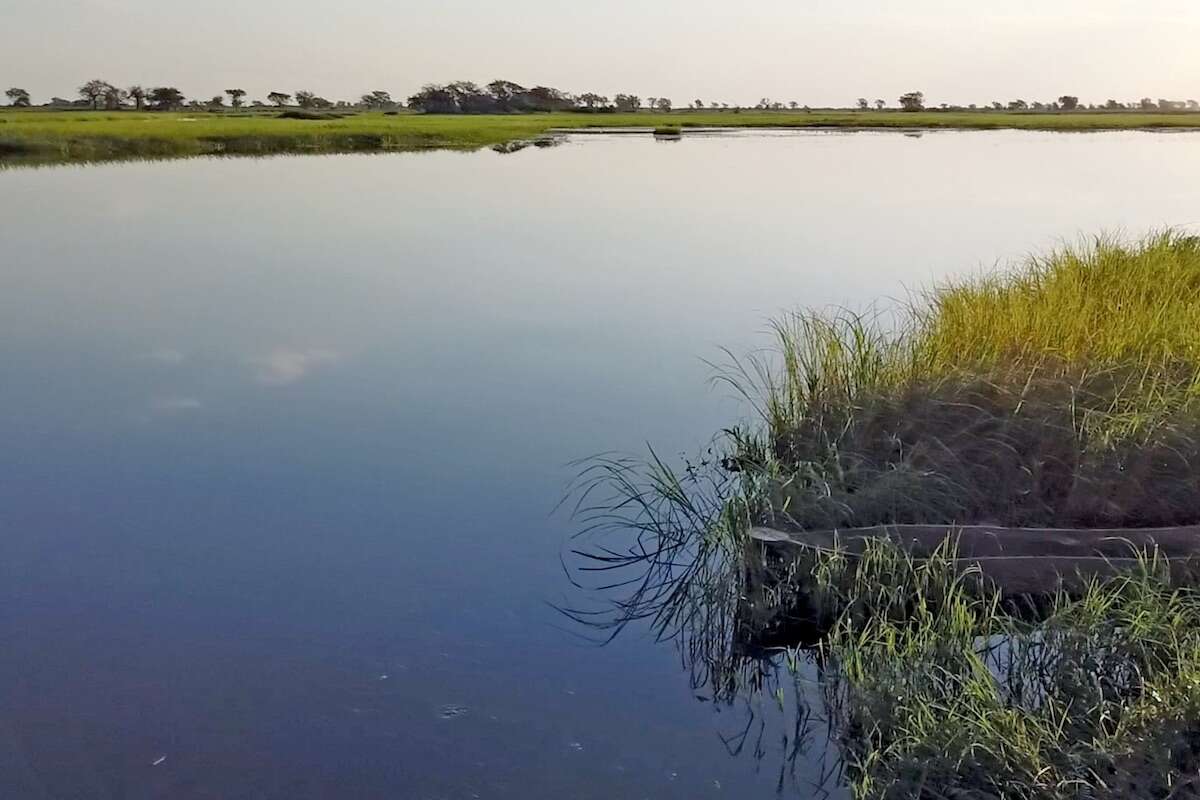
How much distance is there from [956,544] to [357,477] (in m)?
3.27

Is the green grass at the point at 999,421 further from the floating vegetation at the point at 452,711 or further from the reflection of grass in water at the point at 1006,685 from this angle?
the floating vegetation at the point at 452,711

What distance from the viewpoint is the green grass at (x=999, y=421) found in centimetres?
474

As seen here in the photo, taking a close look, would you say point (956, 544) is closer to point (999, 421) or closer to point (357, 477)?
point (999, 421)

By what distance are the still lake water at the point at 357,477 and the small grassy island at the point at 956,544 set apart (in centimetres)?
32

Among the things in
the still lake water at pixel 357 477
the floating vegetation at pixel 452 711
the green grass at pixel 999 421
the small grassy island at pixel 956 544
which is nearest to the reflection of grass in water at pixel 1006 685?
the small grassy island at pixel 956 544

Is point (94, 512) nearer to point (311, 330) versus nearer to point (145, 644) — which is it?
point (145, 644)

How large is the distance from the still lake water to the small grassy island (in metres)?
0.32

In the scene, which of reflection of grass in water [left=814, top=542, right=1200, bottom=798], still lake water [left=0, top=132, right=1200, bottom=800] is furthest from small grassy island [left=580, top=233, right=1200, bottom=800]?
still lake water [left=0, top=132, right=1200, bottom=800]

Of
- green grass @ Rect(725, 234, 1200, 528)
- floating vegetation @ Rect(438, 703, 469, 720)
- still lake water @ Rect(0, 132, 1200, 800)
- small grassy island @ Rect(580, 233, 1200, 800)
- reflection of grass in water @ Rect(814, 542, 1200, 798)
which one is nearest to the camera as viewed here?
reflection of grass in water @ Rect(814, 542, 1200, 798)

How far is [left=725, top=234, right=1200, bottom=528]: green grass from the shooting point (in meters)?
4.74

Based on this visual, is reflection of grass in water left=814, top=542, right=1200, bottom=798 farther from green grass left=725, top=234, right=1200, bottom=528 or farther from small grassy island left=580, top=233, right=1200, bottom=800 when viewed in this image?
green grass left=725, top=234, right=1200, bottom=528

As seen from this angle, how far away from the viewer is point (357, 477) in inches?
228

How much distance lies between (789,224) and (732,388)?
9.90 m

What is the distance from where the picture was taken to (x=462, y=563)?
4.76 metres
